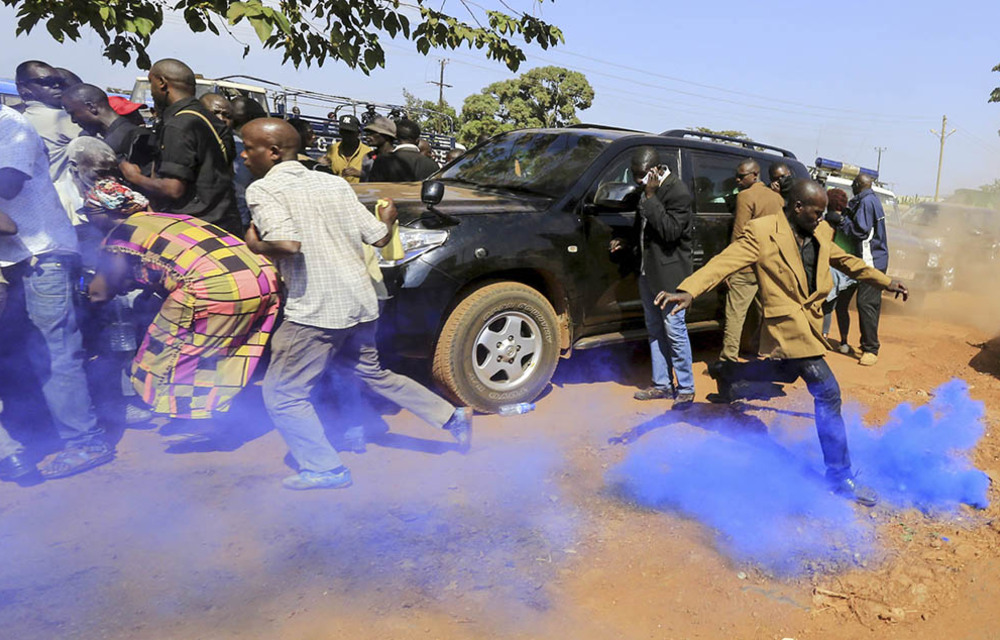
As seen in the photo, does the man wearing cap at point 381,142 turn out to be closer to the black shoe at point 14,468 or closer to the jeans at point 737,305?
the jeans at point 737,305

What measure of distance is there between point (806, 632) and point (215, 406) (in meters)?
3.07

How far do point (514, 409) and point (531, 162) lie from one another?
2010 millimetres

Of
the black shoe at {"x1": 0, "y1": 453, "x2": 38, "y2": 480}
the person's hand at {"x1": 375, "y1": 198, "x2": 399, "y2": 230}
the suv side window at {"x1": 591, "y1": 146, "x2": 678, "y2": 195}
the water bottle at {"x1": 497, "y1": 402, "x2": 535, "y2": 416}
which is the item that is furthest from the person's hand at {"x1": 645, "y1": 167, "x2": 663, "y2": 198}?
the black shoe at {"x1": 0, "y1": 453, "x2": 38, "y2": 480}

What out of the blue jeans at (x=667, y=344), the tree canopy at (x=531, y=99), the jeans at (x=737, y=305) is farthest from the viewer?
the tree canopy at (x=531, y=99)

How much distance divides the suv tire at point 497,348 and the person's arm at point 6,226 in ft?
7.71

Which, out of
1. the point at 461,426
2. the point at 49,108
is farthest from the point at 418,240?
the point at 49,108

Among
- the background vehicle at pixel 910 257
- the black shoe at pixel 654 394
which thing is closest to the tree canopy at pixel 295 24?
the black shoe at pixel 654 394

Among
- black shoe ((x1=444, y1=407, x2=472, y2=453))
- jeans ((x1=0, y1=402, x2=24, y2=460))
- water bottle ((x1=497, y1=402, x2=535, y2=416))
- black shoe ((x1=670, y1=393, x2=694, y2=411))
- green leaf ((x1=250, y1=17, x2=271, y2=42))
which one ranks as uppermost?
green leaf ((x1=250, y1=17, x2=271, y2=42))

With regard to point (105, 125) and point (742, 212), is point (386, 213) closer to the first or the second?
point (105, 125)

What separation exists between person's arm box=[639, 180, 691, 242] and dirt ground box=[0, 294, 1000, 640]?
161cm

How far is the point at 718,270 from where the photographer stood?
3.82m

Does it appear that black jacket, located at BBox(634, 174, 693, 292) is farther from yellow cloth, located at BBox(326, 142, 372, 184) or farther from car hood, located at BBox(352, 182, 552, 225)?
yellow cloth, located at BBox(326, 142, 372, 184)

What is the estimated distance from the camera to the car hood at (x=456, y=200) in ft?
14.9

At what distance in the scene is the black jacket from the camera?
4797mm
